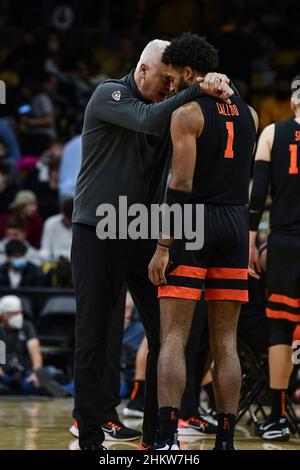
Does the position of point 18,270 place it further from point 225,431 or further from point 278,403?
point 225,431

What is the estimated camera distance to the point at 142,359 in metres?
8.59

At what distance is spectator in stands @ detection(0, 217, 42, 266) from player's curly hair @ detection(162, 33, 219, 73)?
6.06 metres

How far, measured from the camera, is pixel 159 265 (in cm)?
586

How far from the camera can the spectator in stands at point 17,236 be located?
1186 cm

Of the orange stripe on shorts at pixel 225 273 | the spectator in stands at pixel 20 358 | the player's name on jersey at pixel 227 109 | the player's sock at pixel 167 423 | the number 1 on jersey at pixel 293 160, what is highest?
the player's name on jersey at pixel 227 109

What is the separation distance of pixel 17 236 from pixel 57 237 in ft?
1.46

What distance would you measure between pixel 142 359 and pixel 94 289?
261 cm

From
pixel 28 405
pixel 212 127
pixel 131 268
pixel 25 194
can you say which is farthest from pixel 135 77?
pixel 25 194

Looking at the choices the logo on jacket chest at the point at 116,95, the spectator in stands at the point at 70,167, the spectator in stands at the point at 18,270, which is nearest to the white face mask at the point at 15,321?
the spectator in stands at the point at 18,270

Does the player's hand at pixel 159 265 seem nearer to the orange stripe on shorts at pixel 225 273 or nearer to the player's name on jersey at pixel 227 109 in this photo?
the orange stripe on shorts at pixel 225 273

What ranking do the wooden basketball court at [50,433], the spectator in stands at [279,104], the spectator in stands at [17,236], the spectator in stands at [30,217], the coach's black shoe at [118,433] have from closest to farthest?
the wooden basketball court at [50,433] < the coach's black shoe at [118,433] < the spectator in stands at [17,236] < the spectator in stands at [30,217] < the spectator in stands at [279,104]

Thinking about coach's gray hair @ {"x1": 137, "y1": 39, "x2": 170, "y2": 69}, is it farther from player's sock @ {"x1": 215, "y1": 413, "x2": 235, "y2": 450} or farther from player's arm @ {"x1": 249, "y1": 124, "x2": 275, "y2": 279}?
player's sock @ {"x1": 215, "y1": 413, "x2": 235, "y2": 450}

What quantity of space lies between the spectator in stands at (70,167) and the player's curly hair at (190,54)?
7.42 metres

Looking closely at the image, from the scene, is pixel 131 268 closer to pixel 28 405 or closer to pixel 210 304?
pixel 210 304
